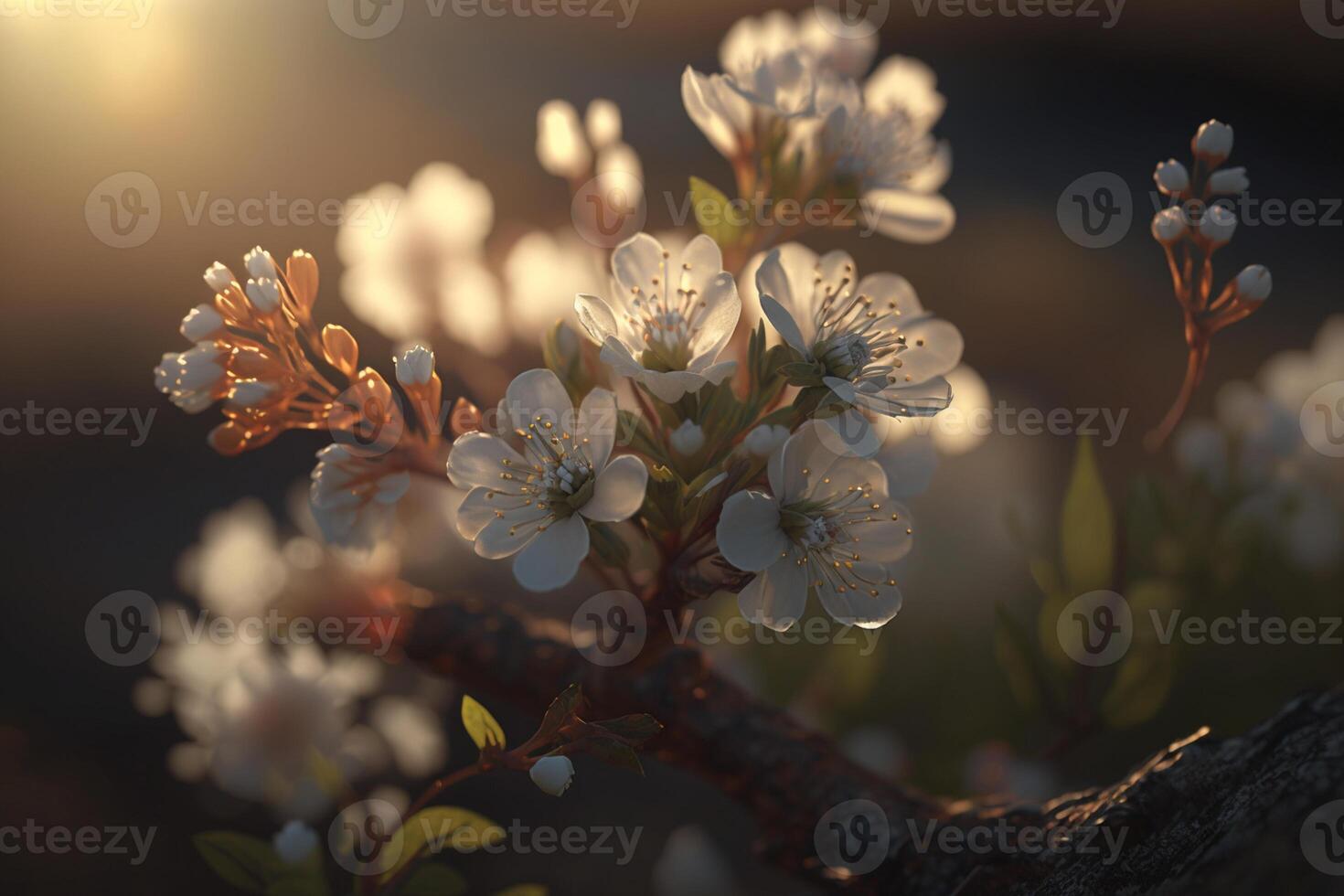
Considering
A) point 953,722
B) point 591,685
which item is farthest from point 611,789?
point 591,685

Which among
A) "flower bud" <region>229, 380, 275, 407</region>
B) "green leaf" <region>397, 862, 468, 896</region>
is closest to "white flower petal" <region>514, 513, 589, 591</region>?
"flower bud" <region>229, 380, 275, 407</region>

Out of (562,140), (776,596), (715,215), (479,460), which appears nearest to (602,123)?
(562,140)

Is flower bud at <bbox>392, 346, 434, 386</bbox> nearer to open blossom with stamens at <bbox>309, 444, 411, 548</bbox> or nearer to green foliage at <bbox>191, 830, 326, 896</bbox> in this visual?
open blossom with stamens at <bbox>309, 444, 411, 548</bbox>

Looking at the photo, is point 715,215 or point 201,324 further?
point 715,215

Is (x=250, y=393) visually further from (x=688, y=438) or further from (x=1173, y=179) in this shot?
(x=1173, y=179)

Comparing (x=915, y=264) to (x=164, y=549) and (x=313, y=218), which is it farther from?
(x=164, y=549)

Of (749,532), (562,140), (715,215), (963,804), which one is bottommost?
(963,804)
